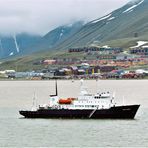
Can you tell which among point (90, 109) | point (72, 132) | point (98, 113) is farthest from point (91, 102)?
point (72, 132)

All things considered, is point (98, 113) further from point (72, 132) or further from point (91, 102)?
point (72, 132)

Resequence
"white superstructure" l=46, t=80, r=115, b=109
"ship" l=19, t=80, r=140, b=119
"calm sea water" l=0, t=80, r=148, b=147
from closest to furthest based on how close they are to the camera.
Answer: "calm sea water" l=0, t=80, r=148, b=147 → "ship" l=19, t=80, r=140, b=119 → "white superstructure" l=46, t=80, r=115, b=109

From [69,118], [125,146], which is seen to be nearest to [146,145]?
[125,146]

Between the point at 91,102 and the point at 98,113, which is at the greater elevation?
the point at 91,102

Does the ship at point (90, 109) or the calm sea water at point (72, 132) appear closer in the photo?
the calm sea water at point (72, 132)

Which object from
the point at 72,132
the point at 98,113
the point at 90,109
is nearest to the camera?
the point at 72,132

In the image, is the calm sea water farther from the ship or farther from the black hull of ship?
the ship

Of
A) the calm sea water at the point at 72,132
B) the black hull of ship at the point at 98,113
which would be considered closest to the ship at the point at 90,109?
the black hull of ship at the point at 98,113

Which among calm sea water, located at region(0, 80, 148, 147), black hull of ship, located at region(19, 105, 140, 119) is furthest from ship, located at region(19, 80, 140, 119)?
calm sea water, located at region(0, 80, 148, 147)

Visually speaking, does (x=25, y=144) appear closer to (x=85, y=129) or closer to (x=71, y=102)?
(x=85, y=129)

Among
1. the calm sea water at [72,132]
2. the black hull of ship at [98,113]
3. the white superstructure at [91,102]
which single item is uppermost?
the white superstructure at [91,102]

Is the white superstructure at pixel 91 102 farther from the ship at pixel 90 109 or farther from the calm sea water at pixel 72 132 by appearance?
the calm sea water at pixel 72 132

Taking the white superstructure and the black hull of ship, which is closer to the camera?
the black hull of ship

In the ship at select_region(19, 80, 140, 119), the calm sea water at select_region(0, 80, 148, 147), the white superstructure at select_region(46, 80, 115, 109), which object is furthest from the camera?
the white superstructure at select_region(46, 80, 115, 109)
